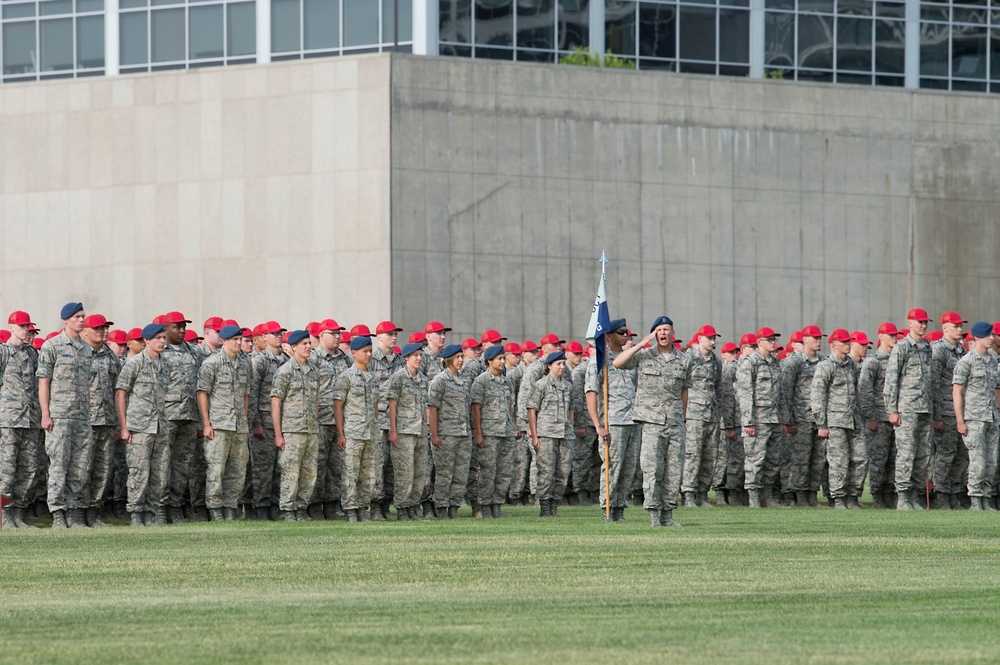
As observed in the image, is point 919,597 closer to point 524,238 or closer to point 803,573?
point 803,573

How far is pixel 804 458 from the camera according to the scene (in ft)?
71.5

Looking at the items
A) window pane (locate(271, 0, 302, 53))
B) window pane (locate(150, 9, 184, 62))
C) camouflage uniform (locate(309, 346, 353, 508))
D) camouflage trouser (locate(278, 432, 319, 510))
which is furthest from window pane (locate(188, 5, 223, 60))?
camouflage trouser (locate(278, 432, 319, 510))

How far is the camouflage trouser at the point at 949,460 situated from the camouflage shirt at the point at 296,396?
7489 mm

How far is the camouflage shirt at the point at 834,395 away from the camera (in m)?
20.8

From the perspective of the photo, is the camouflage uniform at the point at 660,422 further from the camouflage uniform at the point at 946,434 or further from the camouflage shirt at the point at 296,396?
the camouflage uniform at the point at 946,434

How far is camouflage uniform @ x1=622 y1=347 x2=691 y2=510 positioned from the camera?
52.5ft

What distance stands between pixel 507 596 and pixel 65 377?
27.9ft

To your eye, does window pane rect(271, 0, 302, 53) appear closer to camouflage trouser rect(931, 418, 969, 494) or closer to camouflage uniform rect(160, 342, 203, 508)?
camouflage uniform rect(160, 342, 203, 508)

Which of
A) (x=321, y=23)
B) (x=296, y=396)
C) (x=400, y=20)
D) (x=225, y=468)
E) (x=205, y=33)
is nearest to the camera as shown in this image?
(x=225, y=468)

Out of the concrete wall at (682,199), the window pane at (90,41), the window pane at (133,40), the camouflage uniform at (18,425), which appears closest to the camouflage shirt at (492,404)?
the camouflage uniform at (18,425)

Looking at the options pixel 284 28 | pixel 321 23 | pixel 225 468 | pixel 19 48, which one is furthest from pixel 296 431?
pixel 19 48

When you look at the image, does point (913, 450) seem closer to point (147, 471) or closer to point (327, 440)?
point (327, 440)

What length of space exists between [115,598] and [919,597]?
4.50 meters

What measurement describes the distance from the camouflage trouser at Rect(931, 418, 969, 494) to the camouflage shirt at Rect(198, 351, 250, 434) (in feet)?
27.2
